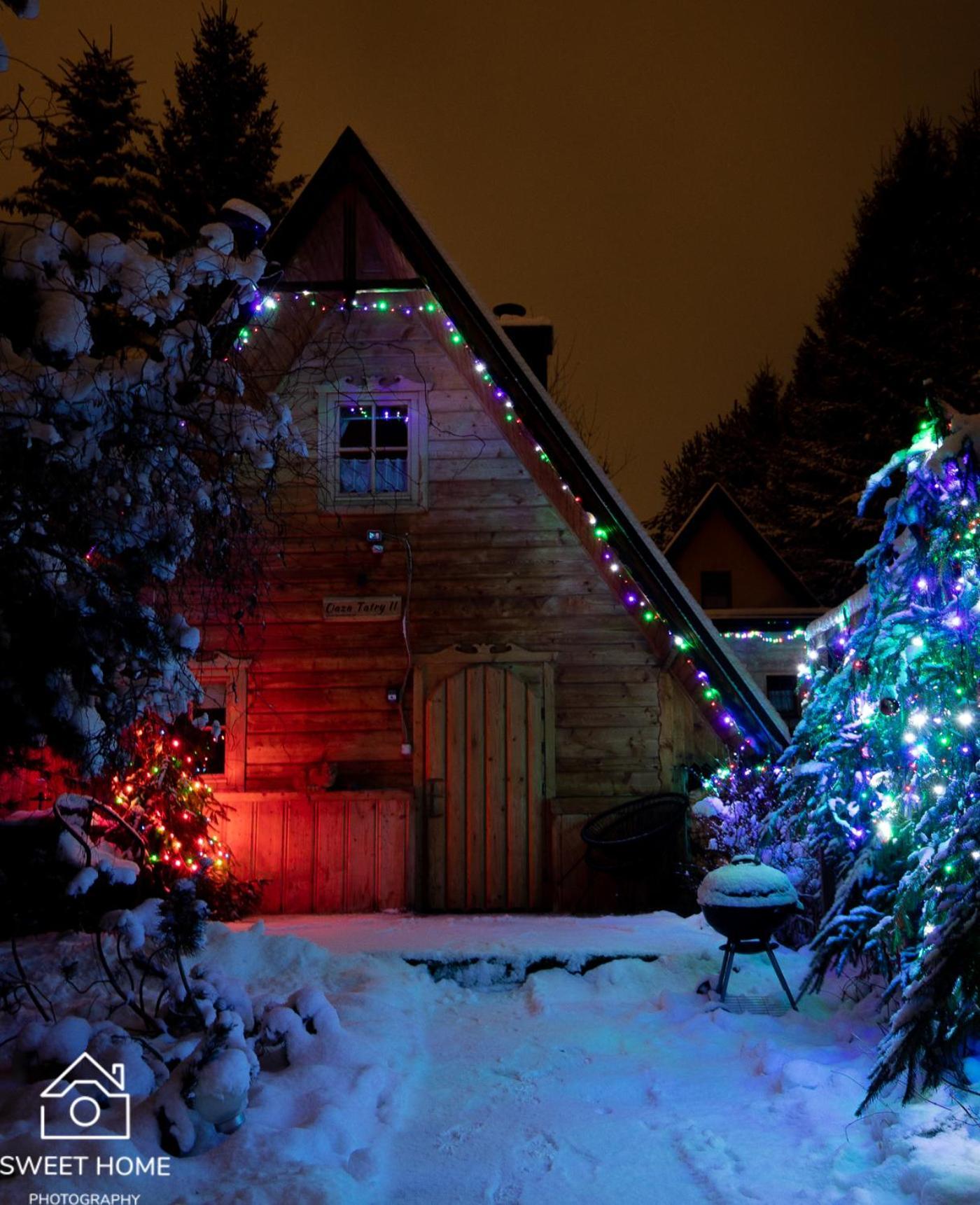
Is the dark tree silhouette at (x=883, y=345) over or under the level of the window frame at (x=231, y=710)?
over

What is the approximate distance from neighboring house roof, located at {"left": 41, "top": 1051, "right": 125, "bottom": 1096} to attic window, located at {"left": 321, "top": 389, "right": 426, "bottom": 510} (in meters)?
6.45

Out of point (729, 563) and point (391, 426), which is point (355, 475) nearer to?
point (391, 426)

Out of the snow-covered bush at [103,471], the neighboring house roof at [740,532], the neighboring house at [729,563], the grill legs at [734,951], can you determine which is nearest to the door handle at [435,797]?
the grill legs at [734,951]

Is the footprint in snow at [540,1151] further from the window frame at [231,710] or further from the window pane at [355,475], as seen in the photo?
the window pane at [355,475]

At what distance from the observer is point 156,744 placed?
26.8 ft

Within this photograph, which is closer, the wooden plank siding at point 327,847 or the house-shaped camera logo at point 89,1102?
the house-shaped camera logo at point 89,1102

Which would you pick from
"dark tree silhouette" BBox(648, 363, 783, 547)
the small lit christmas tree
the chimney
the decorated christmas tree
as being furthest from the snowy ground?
"dark tree silhouette" BBox(648, 363, 783, 547)

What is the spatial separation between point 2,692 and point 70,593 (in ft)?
1.80

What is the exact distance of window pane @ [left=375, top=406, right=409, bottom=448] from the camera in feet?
33.7

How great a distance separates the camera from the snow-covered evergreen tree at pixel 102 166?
850 inches

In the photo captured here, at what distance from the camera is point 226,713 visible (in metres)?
9.94

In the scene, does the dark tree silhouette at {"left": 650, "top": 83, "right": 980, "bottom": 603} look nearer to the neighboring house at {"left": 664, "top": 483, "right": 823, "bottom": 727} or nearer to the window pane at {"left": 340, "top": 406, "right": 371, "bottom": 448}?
the neighboring house at {"left": 664, "top": 483, "right": 823, "bottom": 727}

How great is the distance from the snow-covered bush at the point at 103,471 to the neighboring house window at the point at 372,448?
14.6 feet

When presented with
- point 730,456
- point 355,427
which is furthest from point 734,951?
point 730,456
